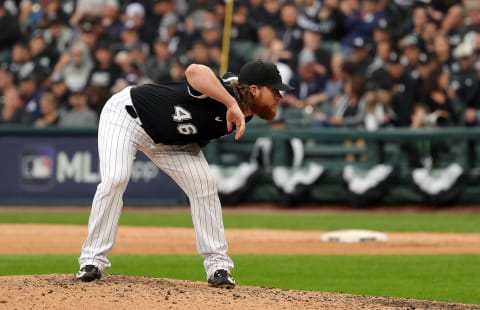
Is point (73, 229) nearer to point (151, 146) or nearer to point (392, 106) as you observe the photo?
point (392, 106)

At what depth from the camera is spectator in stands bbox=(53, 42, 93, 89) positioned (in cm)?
1801

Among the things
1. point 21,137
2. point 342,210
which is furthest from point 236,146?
point 21,137

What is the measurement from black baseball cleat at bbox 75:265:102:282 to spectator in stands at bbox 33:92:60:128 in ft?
35.2

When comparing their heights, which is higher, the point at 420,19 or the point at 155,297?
the point at 420,19

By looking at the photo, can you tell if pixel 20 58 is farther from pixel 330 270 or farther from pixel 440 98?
A: pixel 330 270

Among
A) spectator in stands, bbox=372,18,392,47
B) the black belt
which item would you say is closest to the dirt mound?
the black belt

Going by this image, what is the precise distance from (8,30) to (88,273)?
13138 millimetres

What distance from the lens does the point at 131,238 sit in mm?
13008

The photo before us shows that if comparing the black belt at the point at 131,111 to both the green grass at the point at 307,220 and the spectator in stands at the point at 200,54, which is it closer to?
the green grass at the point at 307,220

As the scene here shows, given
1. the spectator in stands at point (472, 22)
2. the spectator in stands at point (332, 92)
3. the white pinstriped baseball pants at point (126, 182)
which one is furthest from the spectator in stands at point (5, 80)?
the white pinstriped baseball pants at point (126, 182)

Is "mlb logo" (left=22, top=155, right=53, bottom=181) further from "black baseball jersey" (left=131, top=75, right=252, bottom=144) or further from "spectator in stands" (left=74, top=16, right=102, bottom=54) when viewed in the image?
"black baseball jersey" (left=131, top=75, right=252, bottom=144)

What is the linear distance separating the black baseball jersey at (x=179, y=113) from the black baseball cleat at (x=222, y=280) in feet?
3.02

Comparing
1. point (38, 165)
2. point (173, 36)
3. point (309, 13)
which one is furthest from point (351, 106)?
point (38, 165)

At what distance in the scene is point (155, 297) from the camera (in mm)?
6762
